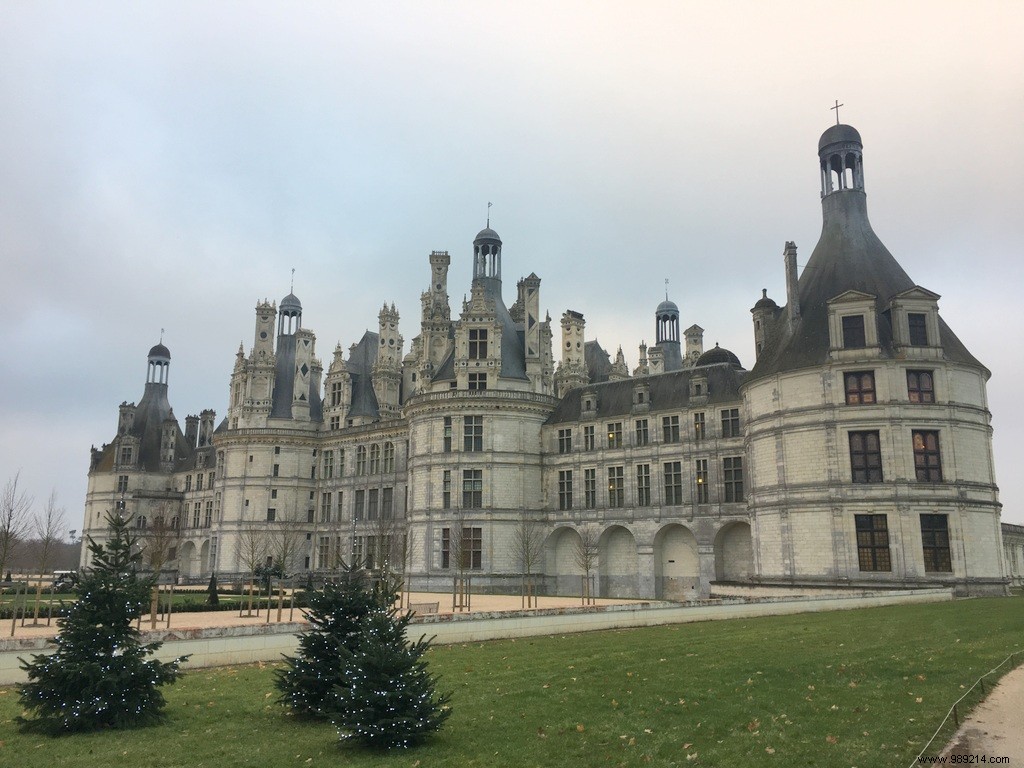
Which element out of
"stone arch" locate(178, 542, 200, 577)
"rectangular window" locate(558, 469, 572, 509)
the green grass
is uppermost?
"rectangular window" locate(558, 469, 572, 509)

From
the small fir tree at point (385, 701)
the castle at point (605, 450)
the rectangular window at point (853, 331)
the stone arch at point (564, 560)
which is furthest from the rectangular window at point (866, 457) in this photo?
the small fir tree at point (385, 701)

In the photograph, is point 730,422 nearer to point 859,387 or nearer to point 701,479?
point 701,479

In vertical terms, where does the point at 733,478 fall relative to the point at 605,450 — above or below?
below

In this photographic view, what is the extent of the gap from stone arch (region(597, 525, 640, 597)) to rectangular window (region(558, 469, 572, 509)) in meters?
3.66

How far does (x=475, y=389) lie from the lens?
57.1 meters

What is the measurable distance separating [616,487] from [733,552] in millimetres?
8687

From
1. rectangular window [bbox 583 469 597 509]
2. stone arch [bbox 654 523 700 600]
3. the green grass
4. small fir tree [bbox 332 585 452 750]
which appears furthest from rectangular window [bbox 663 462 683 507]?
small fir tree [bbox 332 585 452 750]

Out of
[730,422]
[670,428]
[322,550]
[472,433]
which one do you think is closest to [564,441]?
[472,433]

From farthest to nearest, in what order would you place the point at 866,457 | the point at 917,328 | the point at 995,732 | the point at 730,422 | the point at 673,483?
the point at 673,483 → the point at 730,422 → the point at 917,328 → the point at 866,457 → the point at 995,732

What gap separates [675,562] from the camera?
52.3 m

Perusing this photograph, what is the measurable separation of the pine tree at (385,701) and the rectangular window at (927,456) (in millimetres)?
34553

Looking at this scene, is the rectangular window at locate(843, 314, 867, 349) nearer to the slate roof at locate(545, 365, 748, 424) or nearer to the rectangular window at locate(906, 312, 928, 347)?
the rectangular window at locate(906, 312, 928, 347)

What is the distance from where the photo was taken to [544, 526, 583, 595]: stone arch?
56281mm

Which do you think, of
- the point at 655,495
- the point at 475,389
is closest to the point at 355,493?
the point at 475,389
